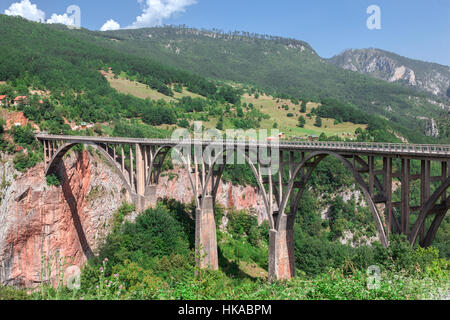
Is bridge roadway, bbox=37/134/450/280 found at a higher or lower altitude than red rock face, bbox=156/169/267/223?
higher

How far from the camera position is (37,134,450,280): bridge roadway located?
17.1 meters

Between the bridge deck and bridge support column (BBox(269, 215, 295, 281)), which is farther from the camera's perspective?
bridge support column (BBox(269, 215, 295, 281))

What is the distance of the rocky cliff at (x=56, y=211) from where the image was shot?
38.6 meters

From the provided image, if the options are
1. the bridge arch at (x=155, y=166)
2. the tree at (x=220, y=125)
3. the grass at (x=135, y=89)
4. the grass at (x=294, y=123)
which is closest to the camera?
the bridge arch at (x=155, y=166)

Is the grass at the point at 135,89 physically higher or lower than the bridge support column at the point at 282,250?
higher

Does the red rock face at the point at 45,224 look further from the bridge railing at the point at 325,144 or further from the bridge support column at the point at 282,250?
the bridge support column at the point at 282,250

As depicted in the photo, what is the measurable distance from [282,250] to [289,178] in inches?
228

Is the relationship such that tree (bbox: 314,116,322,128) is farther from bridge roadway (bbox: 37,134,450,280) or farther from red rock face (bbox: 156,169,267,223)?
bridge roadway (bbox: 37,134,450,280)

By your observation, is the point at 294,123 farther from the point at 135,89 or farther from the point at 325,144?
the point at 325,144

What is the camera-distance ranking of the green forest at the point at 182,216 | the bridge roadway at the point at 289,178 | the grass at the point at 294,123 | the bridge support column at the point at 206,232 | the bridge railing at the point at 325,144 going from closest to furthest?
the green forest at the point at 182,216 → the bridge railing at the point at 325,144 → the bridge roadway at the point at 289,178 → the bridge support column at the point at 206,232 → the grass at the point at 294,123

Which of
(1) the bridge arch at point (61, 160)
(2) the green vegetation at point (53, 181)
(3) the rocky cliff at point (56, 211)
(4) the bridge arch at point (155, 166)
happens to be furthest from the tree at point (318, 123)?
(2) the green vegetation at point (53, 181)

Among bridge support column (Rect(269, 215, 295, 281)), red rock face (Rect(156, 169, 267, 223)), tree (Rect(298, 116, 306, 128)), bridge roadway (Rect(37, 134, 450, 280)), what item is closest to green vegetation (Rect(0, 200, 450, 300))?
bridge roadway (Rect(37, 134, 450, 280))

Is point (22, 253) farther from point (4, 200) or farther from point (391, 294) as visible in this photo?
point (391, 294)
